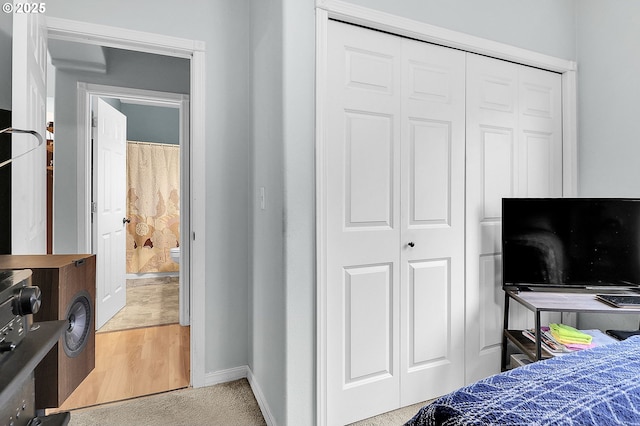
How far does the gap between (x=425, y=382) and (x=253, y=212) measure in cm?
141

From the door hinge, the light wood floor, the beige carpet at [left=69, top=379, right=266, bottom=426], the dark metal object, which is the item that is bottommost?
the beige carpet at [left=69, top=379, right=266, bottom=426]

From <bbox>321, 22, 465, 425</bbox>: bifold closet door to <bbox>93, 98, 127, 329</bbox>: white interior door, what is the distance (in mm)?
2407

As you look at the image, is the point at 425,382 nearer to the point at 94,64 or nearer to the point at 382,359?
the point at 382,359

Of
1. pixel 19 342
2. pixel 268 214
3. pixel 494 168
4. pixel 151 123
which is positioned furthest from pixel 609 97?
pixel 151 123

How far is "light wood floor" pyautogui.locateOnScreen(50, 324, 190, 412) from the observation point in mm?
2113

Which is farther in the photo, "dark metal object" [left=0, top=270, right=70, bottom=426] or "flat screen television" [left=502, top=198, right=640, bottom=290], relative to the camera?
"flat screen television" [left=502, top=198, right=640, bottom=290]

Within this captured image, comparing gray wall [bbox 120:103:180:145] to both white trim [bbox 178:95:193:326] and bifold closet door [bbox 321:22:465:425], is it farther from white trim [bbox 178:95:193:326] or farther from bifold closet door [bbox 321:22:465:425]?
bifold closet door [bbox 321:22:465:425]

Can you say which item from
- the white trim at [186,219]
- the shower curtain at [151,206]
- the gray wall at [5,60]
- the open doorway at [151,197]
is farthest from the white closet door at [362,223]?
the shower curtain at [151,206]

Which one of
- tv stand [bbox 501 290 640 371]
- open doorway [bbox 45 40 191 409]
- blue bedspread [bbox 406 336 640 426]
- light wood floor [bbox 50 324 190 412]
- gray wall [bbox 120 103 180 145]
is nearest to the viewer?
blue bedspread [bbox 406 336 640 426]

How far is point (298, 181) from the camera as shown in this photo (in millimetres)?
1638

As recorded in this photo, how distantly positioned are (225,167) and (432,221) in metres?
1.32

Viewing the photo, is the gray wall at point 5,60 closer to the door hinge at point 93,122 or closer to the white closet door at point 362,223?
the door hinge at point 93,122

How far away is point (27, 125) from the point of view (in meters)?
1.40

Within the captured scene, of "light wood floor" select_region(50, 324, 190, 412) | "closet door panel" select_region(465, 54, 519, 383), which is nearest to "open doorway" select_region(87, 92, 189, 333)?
"light wood floor" select_region(50, 324, 190, 412)
